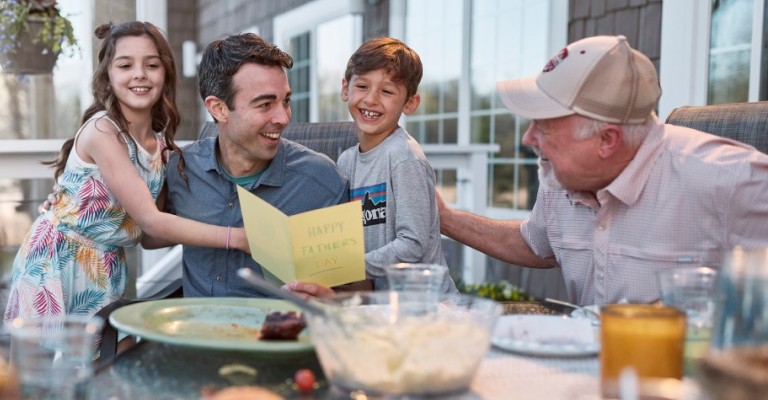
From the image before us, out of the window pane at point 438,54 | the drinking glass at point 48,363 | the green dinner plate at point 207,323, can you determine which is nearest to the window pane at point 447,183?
the window pane at point 438,54

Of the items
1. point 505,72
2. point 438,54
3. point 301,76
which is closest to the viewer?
point 505,72

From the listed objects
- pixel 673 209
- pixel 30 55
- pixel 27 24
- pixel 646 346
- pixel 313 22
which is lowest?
pixel 646 346

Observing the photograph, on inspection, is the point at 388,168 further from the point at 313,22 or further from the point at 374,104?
the point at 313,22

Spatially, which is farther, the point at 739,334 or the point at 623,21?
the point at 623,21

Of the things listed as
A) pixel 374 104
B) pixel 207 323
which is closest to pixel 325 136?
pixel 374 104

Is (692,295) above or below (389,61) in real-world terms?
below

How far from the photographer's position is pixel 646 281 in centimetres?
184

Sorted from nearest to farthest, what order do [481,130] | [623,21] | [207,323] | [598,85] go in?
[207,323], [598,85], [623,21], [481,130]

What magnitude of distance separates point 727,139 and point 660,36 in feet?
7.42

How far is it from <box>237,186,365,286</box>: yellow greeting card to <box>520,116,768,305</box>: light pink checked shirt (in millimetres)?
555

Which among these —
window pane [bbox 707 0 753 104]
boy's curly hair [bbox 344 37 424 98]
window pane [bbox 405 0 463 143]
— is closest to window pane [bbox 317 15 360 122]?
window pane [bbox 405 0 463 143]

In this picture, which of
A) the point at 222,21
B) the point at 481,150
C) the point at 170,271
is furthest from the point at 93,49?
the point at 222,21

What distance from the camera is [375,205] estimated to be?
2299 mm

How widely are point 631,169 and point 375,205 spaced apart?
2.40 feet
